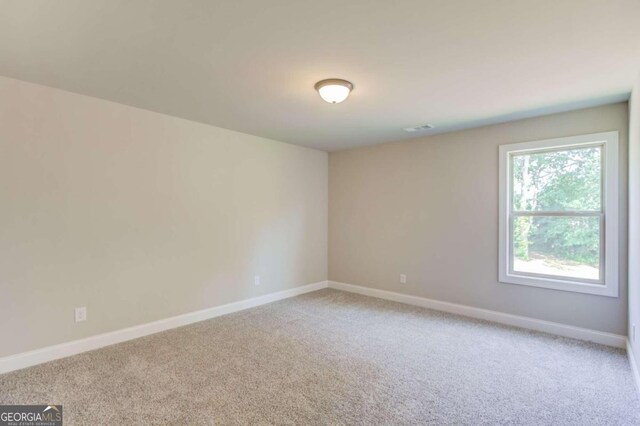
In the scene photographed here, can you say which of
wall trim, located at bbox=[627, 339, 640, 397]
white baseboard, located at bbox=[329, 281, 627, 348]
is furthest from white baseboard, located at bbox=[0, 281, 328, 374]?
wall trim, located at bbox=[627, 339, 640, 397]

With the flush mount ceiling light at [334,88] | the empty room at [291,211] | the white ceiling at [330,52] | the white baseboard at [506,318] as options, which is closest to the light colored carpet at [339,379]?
the empty room at [291,211]

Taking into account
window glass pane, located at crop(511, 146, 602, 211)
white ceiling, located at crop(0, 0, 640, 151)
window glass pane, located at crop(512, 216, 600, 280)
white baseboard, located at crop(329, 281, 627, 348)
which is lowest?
white baseboard, located at crop(329, 281, 627, 348)

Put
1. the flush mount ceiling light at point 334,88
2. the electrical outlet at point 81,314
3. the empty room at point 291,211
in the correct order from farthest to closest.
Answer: the electrical outlet at point 81,314 → the flush mount ceiling light at point 334,88 → the empty room at point 291,211

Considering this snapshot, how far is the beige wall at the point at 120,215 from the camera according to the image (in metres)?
2.74

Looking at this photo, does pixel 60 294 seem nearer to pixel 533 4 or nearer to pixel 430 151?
pixel 533 4

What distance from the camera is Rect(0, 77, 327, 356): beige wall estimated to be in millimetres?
2738

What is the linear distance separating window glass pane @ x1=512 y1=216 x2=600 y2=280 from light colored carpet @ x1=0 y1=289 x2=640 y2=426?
0.73 metres

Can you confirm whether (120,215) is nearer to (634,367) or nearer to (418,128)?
(418,128)

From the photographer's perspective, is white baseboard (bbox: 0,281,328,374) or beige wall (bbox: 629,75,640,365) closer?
beige wall (bbox: 629,75,640,365)

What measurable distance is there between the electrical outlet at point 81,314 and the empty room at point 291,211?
0.02 metres

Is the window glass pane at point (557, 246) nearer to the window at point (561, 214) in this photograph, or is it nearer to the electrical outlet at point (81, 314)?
the window at point (561, 214)

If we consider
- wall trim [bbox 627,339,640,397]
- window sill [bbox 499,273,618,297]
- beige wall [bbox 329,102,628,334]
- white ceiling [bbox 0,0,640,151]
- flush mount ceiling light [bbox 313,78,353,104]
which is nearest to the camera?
white ceiling [bbox 0,0,640,151]

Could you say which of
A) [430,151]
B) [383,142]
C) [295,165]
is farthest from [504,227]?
[295,165]

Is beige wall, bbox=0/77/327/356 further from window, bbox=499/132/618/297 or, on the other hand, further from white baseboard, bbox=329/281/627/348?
window, bbox=499/132/618/297
